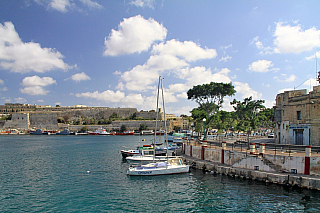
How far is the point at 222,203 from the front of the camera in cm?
1528

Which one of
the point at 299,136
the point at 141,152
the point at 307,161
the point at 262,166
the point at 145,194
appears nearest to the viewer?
the point at 145,194

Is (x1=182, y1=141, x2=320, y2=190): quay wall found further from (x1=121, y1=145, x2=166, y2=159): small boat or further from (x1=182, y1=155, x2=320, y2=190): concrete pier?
(x1=121, y1=145, x2=166, y2=159): small boat

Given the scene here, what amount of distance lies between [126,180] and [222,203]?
9.59 m

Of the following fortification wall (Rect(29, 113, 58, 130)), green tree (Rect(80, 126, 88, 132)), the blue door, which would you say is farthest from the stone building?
fortification wall (Rect(29, 113, 58, 130))

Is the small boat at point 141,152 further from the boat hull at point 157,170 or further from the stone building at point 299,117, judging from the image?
the stone building at point 299,117

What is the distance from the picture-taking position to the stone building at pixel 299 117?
2367cm

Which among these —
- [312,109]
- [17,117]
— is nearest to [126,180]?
[312,109]

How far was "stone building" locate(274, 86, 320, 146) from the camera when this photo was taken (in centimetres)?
2367

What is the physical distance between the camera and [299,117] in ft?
85.0

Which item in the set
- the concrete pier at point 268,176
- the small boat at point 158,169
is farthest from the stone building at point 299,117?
the small boat at point 158,169

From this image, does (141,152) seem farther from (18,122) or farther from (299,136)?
(18,122)

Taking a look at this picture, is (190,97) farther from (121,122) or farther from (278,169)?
(121,122)

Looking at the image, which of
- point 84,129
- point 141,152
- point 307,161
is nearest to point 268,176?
point 307,161

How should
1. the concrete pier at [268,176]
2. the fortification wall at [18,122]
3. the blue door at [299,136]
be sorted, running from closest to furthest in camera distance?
the concrete pier at [268,176]
the blue door at [299,136]
the fortification wall at [18,122]
